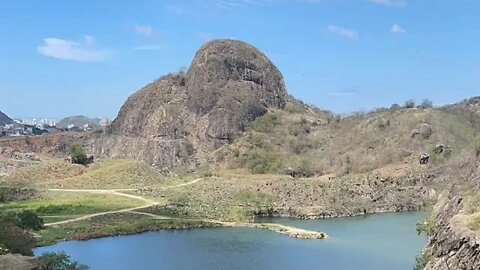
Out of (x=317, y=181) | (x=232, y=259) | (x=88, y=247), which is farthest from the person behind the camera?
(x=317, y=181)

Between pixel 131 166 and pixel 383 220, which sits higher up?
pixel 131 166

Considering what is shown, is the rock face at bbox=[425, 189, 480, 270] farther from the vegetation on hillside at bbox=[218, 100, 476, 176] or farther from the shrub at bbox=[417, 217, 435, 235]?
the vegetation on hillside at bbox=[218, 100, 476, 176]

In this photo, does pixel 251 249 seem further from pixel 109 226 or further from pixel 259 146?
pixel 259 146

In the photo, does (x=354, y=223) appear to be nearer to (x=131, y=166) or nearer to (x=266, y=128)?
(x=131, y=166)

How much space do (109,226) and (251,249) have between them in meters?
20.8

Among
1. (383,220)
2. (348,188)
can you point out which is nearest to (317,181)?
(348,188)

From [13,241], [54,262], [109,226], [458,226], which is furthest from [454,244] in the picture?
[109,226]

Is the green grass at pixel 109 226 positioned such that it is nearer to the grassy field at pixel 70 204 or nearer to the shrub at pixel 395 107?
the grassy field at pixel 70 204

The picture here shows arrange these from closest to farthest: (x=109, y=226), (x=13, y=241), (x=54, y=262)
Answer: (x=54, y=262) → (x=13, y=241) → (x=109, y=226)

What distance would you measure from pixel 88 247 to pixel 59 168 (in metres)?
52.4

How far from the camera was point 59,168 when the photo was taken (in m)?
118

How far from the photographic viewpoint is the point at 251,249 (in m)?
68.2

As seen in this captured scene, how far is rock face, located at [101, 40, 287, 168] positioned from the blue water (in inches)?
2416

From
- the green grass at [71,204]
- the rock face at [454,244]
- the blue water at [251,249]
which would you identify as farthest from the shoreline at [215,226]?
the rock face at [454,244]
